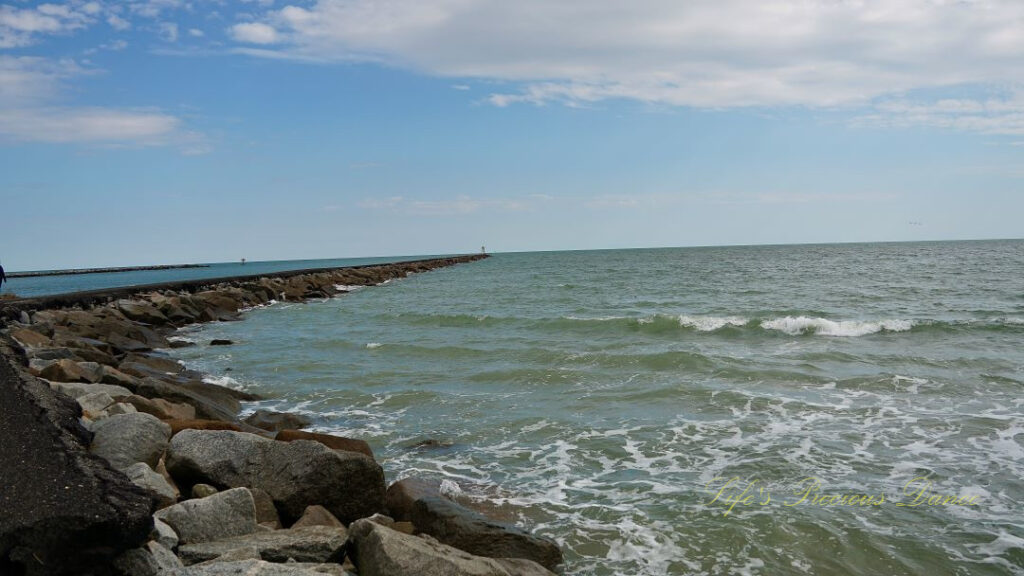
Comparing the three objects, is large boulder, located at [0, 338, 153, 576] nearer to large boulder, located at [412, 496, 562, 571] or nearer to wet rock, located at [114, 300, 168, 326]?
large boulder, located at [412, 496, 562, 571]

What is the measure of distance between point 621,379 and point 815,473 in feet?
16.4

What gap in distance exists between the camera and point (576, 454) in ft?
24.6

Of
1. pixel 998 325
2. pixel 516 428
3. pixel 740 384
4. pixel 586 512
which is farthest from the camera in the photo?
pixel 998 325

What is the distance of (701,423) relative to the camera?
857cm

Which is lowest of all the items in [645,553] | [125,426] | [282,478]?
[645,553]

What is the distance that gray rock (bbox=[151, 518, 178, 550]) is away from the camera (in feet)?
12.4

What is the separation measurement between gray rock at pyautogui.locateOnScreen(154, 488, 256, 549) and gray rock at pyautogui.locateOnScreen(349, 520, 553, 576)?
2.66 ft

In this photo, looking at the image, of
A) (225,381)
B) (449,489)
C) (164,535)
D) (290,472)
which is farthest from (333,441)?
(225,381)

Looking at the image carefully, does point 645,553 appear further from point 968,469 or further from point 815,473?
point 968,469

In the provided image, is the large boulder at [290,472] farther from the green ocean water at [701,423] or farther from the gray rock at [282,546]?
the green ocean water at [701,423]

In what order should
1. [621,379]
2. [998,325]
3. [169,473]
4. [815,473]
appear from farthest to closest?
[998,325], [621,379], [815,473], [169,473]

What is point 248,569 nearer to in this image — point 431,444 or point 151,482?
point 151,482

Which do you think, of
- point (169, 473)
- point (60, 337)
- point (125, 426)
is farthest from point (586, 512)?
point (60, 337)

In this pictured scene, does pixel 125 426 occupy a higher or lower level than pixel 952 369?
higher
